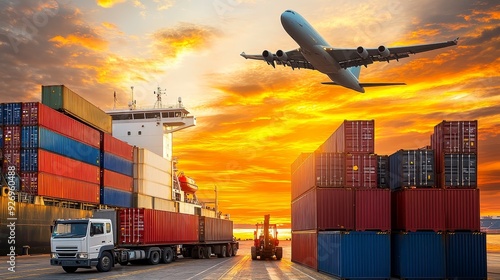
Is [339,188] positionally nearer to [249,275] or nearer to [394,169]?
[394,169]

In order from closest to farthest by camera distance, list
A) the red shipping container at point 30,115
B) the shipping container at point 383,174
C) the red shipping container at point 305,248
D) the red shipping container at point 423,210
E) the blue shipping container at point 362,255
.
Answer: the blue shipping container at point 362,255 → the red shipping container at point 423,210 → the shipping container at point 383,174 → the red shipping container at point 305,248 → the red shipping container at point 30,115

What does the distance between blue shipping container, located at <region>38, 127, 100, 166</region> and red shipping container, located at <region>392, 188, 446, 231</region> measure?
31.9 m

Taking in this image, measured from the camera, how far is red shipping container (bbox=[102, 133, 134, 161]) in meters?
59.7

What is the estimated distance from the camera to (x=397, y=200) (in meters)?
29.6

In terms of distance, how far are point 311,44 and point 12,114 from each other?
2909 cm

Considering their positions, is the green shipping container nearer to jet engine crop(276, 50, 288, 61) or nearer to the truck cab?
jet engine crop(276, 50, 288, 61)

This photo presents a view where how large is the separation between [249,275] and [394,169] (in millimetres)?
9817

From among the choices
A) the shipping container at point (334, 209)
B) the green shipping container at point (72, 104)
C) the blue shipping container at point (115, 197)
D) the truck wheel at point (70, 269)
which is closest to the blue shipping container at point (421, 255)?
the shipping container at point (334, 209)

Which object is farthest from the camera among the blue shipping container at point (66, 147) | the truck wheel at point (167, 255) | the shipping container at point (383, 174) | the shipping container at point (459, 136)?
the blue shipping container at point (66, 147)

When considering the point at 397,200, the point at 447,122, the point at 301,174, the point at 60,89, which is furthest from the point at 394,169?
the point at 60,89

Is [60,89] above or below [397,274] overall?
above

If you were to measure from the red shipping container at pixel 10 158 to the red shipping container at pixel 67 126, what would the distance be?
10.5 ft

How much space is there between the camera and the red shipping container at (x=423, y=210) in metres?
27.4

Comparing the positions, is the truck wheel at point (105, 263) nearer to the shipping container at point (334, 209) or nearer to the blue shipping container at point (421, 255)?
the shipping container at point (334, 209)
